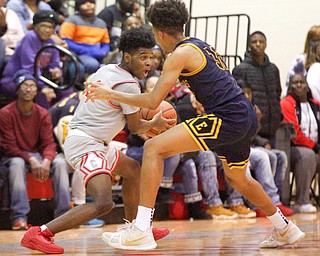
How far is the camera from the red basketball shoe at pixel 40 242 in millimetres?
4715

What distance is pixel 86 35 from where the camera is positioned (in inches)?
355

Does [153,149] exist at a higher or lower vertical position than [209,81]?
lower

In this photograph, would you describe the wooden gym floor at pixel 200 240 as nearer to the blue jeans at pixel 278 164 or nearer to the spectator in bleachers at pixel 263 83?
the blue jeans at pixel 278 164

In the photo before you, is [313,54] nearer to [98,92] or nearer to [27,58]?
[27,58]

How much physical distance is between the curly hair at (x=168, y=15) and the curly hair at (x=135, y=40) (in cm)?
17

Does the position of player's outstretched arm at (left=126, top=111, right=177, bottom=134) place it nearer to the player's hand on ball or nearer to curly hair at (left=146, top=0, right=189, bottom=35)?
the player's hand on ball

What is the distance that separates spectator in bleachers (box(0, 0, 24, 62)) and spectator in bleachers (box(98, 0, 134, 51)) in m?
1.68

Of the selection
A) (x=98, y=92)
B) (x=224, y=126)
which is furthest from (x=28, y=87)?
(x=224, y=126)

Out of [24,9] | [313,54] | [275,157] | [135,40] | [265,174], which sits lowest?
[265,174]

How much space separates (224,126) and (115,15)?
5587 millimetres

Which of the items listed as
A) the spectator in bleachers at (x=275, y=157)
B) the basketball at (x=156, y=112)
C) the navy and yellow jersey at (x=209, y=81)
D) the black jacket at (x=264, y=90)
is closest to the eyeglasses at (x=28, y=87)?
the basketball at (x=156, y=112)

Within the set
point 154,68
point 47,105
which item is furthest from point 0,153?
point 154,68

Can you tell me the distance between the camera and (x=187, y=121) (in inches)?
189

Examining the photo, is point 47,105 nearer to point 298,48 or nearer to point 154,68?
point 154,68
